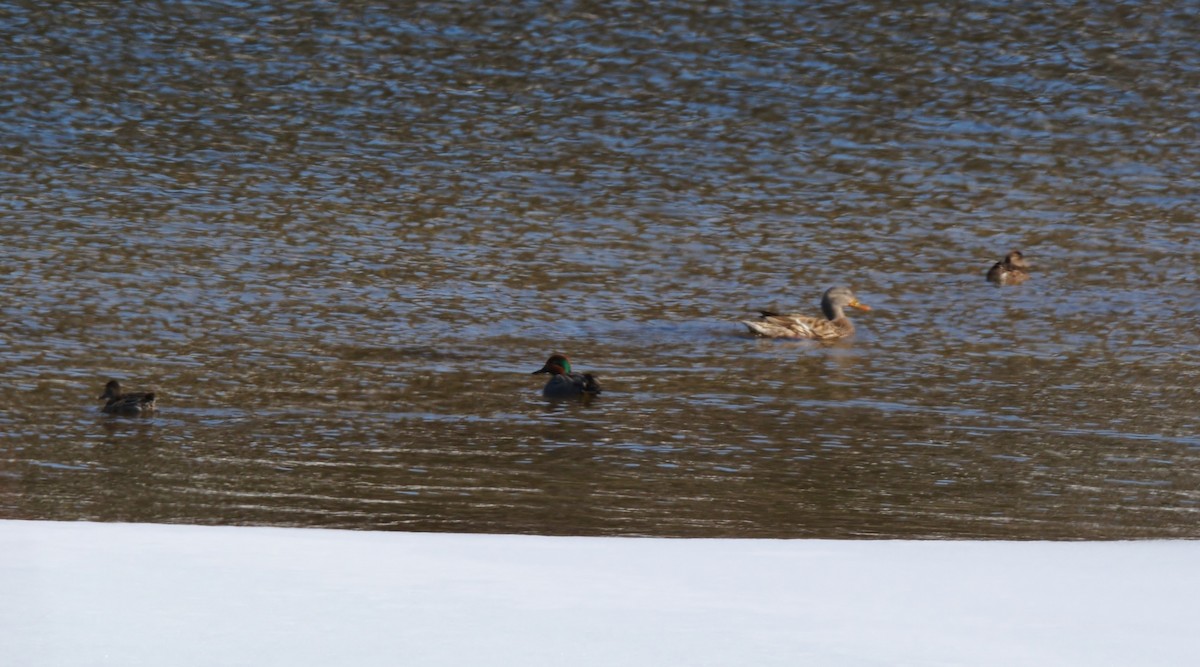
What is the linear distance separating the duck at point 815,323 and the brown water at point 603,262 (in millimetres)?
146

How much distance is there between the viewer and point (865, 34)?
71.5ft

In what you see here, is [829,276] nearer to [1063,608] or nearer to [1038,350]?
[1038,350]

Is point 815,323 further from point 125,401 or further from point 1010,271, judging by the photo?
point 125,401

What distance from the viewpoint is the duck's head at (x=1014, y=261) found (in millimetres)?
13695

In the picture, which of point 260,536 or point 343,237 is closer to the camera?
point 260,536

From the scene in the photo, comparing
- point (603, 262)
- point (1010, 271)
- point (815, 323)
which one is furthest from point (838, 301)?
point (603, 262)

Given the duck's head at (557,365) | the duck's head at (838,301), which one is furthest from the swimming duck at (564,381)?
the duck's head at (838,301)

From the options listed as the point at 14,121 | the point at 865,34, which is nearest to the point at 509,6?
the point at 865,34

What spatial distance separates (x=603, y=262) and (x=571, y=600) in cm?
852

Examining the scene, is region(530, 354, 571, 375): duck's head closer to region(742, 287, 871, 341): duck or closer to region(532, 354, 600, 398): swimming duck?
region(532, 354, 600, 398): swimming duck

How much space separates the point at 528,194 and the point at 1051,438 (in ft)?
23.9

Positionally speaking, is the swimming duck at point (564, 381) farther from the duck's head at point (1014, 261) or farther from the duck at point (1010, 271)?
the duck's head at point (1014, 261)

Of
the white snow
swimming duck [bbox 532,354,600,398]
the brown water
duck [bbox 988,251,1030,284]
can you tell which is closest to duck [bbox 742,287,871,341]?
the brown water

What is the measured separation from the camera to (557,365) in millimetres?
10867
